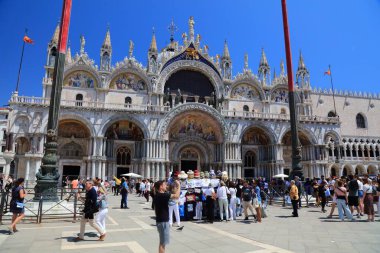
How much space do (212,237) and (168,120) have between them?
79.0 feet

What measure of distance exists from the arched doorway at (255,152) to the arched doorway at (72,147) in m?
19.2

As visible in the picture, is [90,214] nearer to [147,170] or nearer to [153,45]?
[147,170]

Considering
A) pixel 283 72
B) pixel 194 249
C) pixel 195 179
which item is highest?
pixel 283 72

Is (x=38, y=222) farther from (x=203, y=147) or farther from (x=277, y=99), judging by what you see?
(x=277, y=99)

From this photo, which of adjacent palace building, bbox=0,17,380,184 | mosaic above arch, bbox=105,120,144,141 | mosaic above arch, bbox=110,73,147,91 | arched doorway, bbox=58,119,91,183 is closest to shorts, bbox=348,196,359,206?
adjacent palace building, bbox=0,17,380,184

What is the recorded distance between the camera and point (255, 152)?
38031mm

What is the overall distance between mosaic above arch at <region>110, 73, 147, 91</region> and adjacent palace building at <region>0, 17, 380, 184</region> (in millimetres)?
118

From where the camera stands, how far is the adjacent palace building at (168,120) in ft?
101

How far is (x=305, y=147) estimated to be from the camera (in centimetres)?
3875

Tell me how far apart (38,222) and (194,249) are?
7.30 m

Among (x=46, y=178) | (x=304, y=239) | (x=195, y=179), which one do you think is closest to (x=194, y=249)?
(x=304, y=239)

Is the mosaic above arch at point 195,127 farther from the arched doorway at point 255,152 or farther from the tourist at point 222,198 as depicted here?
the tourist at point 222,198

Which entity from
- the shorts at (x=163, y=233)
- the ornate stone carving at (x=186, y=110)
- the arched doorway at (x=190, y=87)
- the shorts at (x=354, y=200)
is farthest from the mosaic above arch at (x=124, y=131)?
the shorts at (x=163, y=233)

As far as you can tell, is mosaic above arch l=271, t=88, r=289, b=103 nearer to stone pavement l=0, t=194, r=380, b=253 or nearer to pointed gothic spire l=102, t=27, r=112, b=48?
pointed gothic spire l=102, t=27, r=112, b=48
